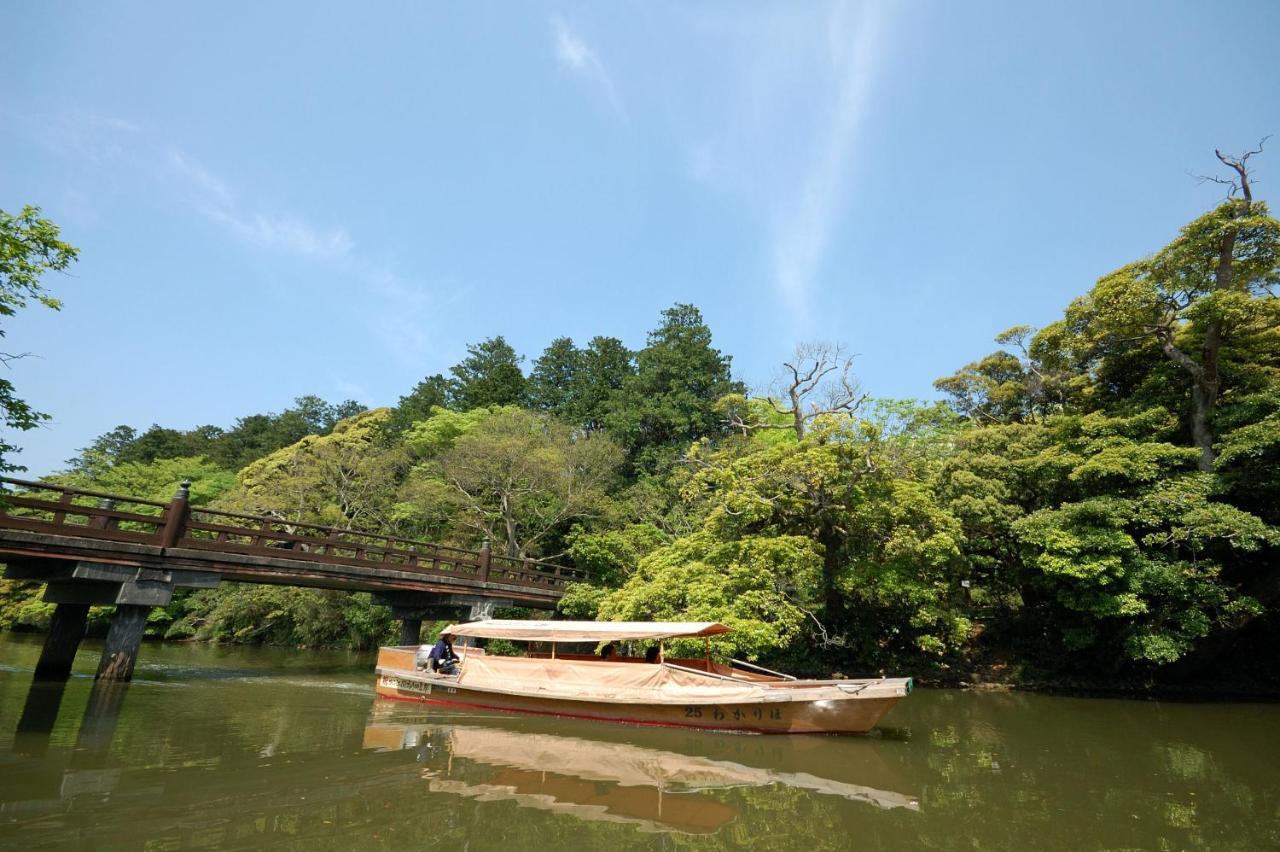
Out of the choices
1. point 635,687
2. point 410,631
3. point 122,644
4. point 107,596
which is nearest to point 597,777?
point 635,687

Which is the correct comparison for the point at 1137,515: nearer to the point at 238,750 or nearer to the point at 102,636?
the point at 238,750

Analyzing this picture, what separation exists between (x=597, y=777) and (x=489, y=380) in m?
42.3

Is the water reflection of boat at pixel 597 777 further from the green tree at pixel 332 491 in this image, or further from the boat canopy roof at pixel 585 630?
the green tree at pixel 332 491

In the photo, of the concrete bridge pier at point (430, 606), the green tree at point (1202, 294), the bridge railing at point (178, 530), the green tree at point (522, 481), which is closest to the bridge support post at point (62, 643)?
the bridge railing at point (178, 530)

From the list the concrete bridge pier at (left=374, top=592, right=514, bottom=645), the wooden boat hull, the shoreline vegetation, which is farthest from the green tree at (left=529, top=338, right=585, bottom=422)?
the wooden boat hull

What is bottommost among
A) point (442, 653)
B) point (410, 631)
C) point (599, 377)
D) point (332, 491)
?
point (442, 653)

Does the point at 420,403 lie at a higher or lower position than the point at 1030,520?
higher

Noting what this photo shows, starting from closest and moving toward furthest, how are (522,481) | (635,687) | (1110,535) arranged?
(635,687) < (1110,535) < (522,481)

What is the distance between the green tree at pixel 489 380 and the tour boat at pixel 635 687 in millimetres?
31290

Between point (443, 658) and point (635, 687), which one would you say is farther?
point (443, 658)

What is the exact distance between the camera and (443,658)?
13.8 m

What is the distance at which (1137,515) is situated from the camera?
15.7 meters

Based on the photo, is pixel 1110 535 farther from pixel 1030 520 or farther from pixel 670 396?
pixel 670 396

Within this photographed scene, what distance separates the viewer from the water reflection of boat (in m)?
6.59
